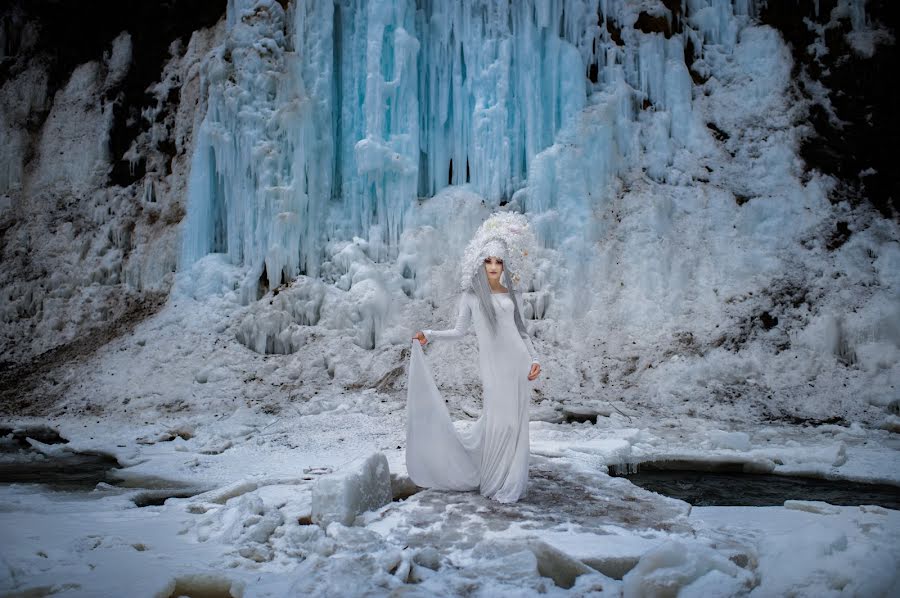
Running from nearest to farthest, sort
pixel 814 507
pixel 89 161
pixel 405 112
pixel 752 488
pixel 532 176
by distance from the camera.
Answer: pixel 814 507, pixel 752 488, pixel 532 176, pixel 405 112, pixel 89 161

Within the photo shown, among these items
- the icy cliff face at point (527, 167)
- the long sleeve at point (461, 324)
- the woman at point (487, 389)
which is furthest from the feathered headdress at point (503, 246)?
the icy cliff face at point (527, 167)

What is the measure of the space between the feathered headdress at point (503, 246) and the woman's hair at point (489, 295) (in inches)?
1.7

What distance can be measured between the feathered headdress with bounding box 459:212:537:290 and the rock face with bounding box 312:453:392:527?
157 centimetres

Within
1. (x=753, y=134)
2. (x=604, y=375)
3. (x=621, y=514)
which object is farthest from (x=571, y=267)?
(x=621, y=514)

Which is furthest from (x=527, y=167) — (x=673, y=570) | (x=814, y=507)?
(x=673, y=570)

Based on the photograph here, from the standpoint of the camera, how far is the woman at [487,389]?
499cm

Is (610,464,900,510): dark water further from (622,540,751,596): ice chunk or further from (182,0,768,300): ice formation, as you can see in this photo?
(182,0,768,300): ice formation

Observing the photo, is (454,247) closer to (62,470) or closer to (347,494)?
(62,470)

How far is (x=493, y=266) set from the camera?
510 cm

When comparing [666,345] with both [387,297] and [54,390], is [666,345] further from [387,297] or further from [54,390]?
[54,390]

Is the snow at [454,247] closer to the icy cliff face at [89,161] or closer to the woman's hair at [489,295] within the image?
the icy cliff face at [89,161]

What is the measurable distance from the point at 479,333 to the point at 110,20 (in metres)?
15.2

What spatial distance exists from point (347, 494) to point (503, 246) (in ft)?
7.10

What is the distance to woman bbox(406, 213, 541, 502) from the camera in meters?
4.99
